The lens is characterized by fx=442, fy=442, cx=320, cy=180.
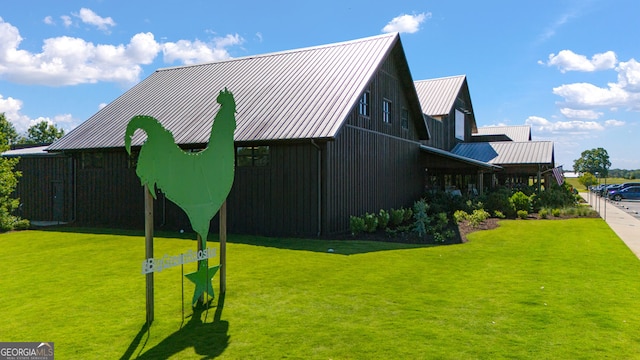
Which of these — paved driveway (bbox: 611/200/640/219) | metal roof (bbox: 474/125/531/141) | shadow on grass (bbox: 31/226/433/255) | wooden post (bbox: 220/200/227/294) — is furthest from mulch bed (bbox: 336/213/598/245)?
metal roof (bbox: 474/125/531/141)

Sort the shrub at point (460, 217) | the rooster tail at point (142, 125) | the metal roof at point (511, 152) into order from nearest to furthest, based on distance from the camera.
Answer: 1. the rooster tail at point (142, 125)
2. the shrub at point (460, 217)
3. the metal roof at point (511, 152)

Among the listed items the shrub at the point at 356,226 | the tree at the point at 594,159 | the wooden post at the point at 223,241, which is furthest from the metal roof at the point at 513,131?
the tree at the point at 594,159

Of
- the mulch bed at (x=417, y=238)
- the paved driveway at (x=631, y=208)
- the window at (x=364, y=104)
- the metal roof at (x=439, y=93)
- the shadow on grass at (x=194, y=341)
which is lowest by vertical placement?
the shadow on grass at (x=194, y=341)

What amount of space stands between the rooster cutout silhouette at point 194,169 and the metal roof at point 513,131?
149 feet

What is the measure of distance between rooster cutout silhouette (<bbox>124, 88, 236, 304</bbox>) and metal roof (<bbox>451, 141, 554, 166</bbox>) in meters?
25.2

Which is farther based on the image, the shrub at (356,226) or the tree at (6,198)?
the tree at (6,198)

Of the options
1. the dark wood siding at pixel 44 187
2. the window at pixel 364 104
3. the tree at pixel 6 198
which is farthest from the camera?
the dark wood siding at pixel 44 187

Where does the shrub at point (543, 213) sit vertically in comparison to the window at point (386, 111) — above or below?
below

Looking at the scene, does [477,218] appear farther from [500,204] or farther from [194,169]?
[194,169]

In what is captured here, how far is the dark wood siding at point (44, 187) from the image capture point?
21.0 m

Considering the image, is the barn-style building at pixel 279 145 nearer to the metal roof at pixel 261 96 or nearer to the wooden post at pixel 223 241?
the metal roof at pixel 261 96

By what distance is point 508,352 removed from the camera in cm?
533

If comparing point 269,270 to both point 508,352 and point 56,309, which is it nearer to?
point 56,309

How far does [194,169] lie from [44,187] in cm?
1869
